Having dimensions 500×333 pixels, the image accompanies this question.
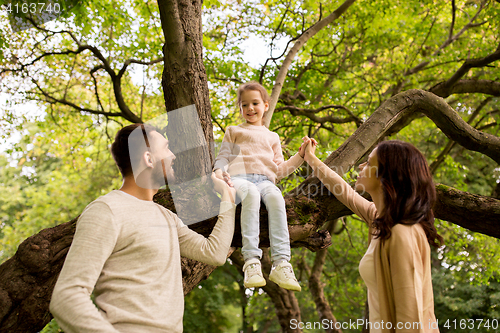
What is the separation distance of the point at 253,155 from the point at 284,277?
41.5 inches

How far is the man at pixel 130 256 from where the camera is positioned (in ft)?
4.45

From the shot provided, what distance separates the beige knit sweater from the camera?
1.34 m

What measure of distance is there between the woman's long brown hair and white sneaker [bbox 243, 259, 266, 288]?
75cm

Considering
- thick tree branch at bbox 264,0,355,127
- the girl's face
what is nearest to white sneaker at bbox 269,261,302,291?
the girl's face

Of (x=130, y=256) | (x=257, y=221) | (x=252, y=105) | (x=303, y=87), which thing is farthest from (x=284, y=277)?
(x=303, y=87)

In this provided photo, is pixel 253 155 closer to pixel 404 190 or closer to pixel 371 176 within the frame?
pixel 371 176

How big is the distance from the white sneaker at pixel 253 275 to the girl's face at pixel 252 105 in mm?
1339

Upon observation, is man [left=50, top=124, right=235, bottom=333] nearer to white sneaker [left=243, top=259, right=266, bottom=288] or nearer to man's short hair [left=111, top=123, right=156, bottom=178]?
man's short hair [left=111, top=123, right=156, bottom=178]

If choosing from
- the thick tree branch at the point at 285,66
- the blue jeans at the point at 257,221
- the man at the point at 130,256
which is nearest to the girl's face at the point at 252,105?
the blue jeans at the point at 257,221

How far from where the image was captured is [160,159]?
1.89 metres

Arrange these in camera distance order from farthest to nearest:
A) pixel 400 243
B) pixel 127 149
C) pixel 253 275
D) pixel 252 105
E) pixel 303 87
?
pixel 303 87 → pixel 252 105 → pixel 253 275 → pixel 127 149 → pixel 400 243

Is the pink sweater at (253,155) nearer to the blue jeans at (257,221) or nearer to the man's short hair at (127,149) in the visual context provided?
the blue jeans at (257,221)

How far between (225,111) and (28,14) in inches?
147

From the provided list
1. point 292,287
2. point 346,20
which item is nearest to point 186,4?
point 292,287
